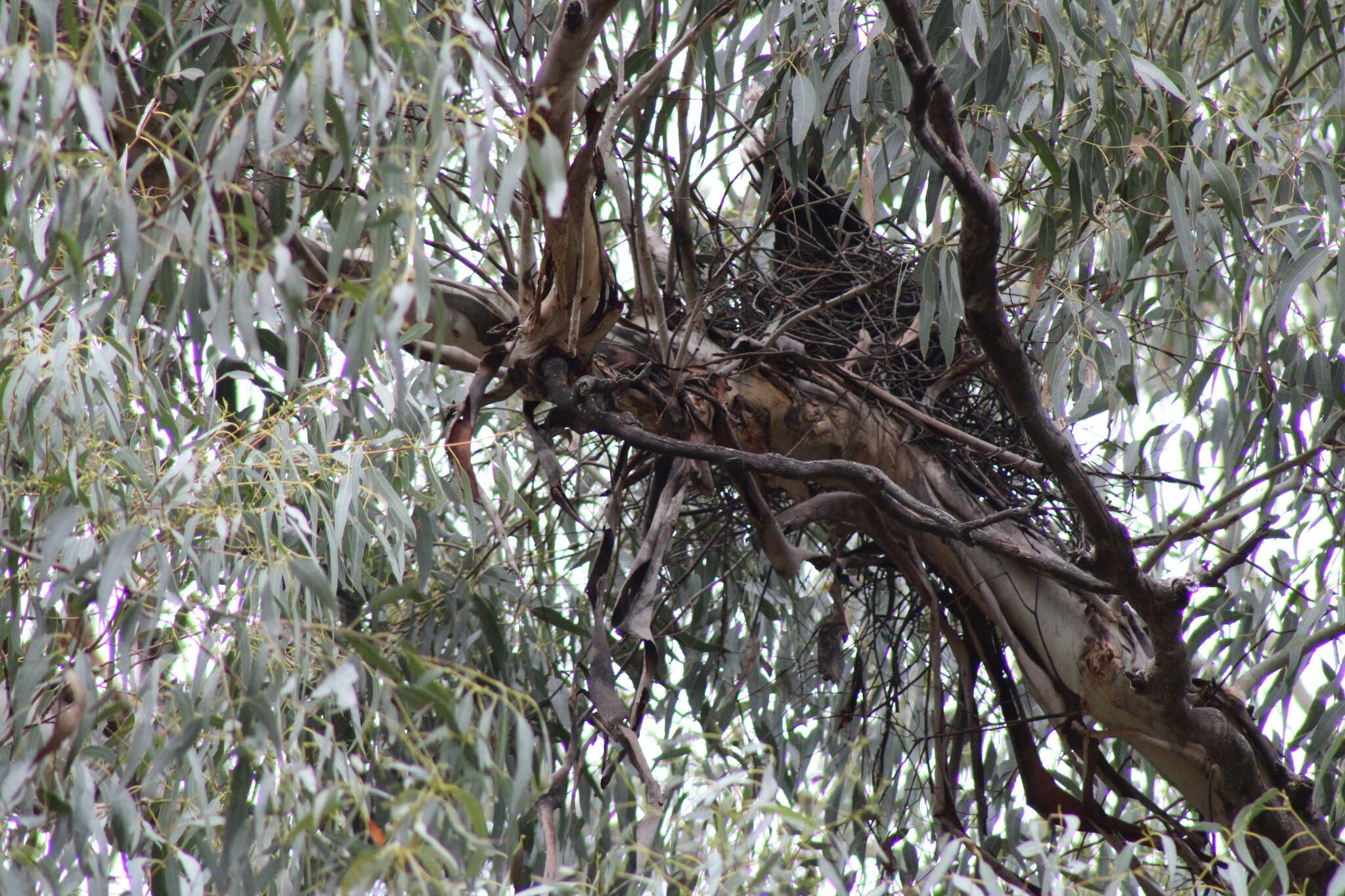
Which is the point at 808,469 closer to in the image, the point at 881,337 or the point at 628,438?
the point at 628,438

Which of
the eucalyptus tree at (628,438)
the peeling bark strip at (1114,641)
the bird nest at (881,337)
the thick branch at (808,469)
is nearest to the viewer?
the eucalyptus tree at (628,438)

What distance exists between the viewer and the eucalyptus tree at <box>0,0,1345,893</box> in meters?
0.99

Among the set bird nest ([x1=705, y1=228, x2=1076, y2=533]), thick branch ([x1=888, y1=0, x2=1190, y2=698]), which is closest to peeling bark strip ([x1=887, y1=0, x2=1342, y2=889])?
thick branch ([x1=888, y1=0, x2=1190, y2=698])

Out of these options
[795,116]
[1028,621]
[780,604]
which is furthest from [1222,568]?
[780,604]

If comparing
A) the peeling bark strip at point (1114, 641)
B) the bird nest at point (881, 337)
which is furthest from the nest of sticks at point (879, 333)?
the peeling bark strip at point (1114, 641)

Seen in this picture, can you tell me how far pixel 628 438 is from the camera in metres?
1.37

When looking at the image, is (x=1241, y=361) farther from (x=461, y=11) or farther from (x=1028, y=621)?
(x=461, y=11)

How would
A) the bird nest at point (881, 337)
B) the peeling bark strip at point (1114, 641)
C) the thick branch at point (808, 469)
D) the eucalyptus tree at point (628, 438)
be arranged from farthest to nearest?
the bird nest at point (881, 337), the thick branch at point (808, 469), the peeling bark strip at point (1114, 641), the eucalyptus tree at point (628, 438)

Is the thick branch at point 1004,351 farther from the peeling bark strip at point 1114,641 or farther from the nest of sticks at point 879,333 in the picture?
the nest of sticks at point 879,333

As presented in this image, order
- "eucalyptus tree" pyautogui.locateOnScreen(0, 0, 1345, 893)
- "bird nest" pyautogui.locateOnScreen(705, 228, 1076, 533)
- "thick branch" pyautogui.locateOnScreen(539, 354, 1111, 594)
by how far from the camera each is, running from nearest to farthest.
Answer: "eucalyptus tree" pyautogui.locateOnScreen(0, 0, 1345, 893)
"thick branch" pyautogui.locateOnScreen(539, 354, 1111, 594)
"bird nest" pyautogui.locateOnScreen(705, 228, 1076, 533)

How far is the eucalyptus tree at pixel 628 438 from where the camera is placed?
3.26 feet

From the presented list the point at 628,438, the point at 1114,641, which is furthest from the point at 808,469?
the point at 1114,641

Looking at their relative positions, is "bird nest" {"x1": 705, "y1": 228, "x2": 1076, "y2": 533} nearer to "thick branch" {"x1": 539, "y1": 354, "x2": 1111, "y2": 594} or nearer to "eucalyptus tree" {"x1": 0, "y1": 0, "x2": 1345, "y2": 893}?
"eucalyptus tree" {"x1": 0, "y1": 0, "x2": 1345, "y2": 893}

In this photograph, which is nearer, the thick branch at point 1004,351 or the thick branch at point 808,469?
the thick branch at point 1004,351
